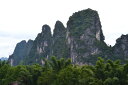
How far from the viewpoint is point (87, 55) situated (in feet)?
327

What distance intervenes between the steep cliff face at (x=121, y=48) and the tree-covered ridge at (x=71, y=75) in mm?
58872

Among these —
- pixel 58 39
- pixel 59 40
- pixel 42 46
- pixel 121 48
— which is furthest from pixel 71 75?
pixel 42 46

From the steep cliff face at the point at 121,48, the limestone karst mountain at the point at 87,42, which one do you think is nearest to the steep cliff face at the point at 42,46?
the limestone karst mountain at the point at 87,42

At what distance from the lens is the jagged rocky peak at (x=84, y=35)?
100125 millimetres

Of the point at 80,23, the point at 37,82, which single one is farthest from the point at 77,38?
the point at 37,82

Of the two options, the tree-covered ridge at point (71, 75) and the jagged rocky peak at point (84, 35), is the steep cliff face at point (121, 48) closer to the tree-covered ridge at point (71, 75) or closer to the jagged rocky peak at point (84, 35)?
the jagged rocky peak at point (84, 35)

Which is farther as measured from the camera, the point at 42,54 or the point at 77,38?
the point at 42,54

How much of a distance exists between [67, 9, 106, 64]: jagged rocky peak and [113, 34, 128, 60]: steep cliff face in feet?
18.4

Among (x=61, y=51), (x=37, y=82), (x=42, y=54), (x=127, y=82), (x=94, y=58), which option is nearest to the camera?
(x=127, y=82)

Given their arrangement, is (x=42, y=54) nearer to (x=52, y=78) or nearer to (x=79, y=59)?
(x=79, y=59)

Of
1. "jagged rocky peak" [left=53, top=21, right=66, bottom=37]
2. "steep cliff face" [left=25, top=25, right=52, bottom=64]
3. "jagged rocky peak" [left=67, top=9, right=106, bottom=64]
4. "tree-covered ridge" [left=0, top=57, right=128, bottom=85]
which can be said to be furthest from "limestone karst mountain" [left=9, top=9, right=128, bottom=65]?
"tree-covered ridge" [left=0, top=57, right=128, bottom=85]

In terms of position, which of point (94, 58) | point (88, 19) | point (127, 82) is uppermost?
point (88, 19)

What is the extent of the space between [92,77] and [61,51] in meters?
90.7

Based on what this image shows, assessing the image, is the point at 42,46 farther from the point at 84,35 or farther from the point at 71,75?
the point at 71,75
